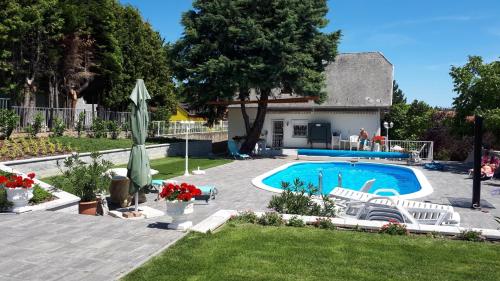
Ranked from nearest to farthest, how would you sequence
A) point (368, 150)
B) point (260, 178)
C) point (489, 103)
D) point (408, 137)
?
→ point (260, 178)
point (489, 103)
point (368, 150)
point (408, 137)

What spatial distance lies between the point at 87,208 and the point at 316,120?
2253cm

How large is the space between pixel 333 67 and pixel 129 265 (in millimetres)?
29622

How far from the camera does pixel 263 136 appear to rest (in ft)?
102

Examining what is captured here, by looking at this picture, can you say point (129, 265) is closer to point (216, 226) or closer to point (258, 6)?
point (216, 226)

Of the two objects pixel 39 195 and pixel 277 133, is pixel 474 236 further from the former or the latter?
pixel 277 133

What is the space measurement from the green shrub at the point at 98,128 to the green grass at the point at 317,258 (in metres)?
16.2

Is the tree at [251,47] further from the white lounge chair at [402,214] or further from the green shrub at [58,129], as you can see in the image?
the white lounge chair at [402,214]

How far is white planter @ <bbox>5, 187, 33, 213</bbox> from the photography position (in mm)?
8531

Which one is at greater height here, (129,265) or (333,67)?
(333,67)

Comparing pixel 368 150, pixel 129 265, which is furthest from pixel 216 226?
pixel 368 150

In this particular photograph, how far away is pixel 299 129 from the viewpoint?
30.9 metres

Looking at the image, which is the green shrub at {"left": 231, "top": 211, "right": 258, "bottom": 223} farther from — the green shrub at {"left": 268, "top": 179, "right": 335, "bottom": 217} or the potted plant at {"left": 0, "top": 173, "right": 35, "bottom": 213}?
the potted plant at {"left": 0, "top": 173, "right": 35, "bottom": 213}

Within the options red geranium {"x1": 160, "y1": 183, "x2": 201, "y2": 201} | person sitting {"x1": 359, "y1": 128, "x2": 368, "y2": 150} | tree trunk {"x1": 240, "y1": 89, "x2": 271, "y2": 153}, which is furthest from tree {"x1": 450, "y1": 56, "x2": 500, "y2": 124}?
red geranium {"x1": 160, "y1": 183, "x2": 201, "y2": 201}

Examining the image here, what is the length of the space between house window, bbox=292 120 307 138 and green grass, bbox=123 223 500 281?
23225mm
